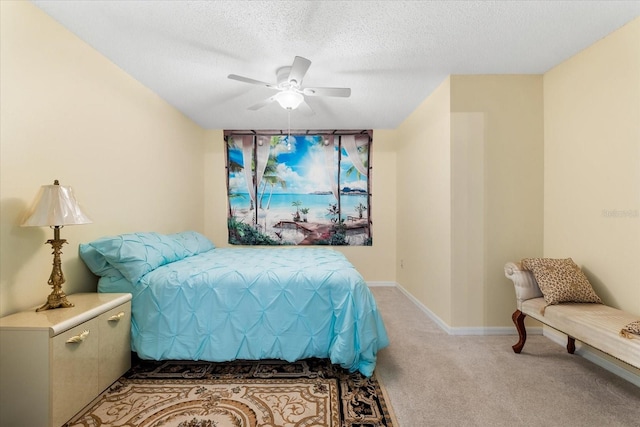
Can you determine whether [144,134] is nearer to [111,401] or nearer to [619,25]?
[111,401]

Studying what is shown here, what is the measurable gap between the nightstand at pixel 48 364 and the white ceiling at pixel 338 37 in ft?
6.74

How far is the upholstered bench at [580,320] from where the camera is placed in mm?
1595

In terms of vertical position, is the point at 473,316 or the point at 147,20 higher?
the point at 147,20

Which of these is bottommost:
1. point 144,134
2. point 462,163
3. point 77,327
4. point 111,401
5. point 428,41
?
point 111,401

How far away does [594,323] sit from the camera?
1783 millimetres

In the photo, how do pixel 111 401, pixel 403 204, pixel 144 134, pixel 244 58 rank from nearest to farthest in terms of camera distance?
1. pixel 111 401
2. pixel 244 58
3. pixel 144 134
4. pixel 403 204

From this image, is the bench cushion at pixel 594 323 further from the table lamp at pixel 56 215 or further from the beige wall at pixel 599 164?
the table lamp at pixel 56 215

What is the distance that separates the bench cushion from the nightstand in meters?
3.18

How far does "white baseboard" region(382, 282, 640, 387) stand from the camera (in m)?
2.02

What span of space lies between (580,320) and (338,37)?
2.69m

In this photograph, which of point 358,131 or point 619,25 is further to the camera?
point 358,131

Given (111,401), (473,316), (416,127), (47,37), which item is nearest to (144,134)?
(47,37)

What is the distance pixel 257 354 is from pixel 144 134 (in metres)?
2.62

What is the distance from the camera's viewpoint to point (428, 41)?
2.21 m
